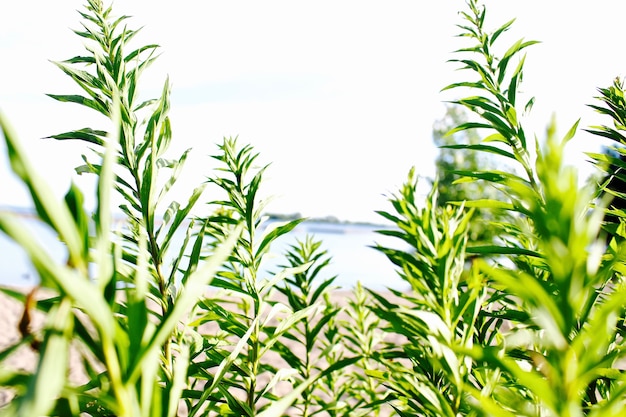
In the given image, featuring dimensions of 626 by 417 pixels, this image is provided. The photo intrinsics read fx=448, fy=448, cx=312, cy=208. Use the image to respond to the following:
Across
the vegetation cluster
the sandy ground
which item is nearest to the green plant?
the vegetation cluster

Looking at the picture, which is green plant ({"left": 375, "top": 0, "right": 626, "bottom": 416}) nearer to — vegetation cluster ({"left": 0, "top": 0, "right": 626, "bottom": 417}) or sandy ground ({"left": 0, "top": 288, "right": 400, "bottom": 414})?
vegetation cluster ({"left": 0, "top": 0, "right": 626, "bottom": 417})

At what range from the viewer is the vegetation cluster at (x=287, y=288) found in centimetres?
31

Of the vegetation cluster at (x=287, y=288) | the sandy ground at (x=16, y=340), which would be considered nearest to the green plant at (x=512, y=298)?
the vegetation cluster at (x=287, y=288)

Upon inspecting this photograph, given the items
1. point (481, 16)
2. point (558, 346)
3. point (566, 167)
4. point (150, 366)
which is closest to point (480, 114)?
point (481, 16)

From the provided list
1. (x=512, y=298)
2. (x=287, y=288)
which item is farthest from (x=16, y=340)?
(x=512, y=298)

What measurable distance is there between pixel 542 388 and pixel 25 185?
367mm

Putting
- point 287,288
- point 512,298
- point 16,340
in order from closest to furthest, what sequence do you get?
1. point 512,298
2. point 287,288
3. point 16,340

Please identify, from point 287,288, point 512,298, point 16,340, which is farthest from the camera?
point 16,340

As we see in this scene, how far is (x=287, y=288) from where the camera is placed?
1.25 meters

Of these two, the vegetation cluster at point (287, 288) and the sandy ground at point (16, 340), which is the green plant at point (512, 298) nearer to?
the vegetation cluster at point (287, 288)

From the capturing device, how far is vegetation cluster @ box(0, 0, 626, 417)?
0.31 meters

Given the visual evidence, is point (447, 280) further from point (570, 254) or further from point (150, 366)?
point (150, 366)

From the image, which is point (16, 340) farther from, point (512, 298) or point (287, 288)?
point (512, 298)

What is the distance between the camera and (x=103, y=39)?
2.92 ft
